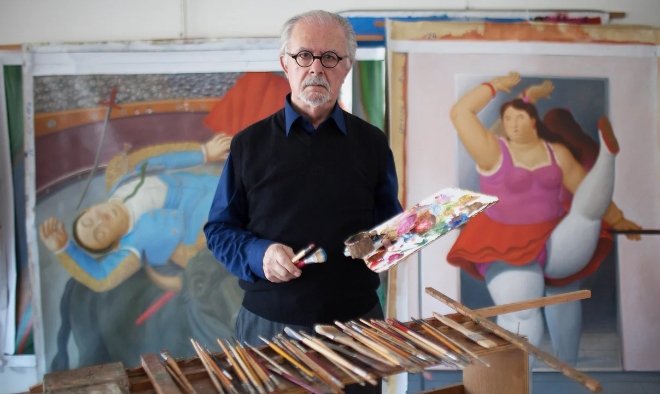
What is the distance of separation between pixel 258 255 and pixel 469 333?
26.3 inches

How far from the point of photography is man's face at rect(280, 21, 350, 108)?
6.48ft

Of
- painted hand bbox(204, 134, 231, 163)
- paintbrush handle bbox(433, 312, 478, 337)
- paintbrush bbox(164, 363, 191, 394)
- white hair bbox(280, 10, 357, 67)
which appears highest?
white hair bbox(280, 10, 357, 67)

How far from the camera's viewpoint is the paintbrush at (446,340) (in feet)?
5.03

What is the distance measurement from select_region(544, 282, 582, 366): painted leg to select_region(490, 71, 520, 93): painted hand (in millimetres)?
1139

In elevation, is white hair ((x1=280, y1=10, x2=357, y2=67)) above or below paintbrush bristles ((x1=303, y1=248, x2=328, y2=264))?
above

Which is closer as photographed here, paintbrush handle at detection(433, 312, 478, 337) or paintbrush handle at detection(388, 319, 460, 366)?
paintbrush handle at detection(388, 319, 460, 366)

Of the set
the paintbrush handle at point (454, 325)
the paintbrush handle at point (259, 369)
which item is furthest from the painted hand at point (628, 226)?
the paintbrush handle at point (259, 369)

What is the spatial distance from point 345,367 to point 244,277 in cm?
64

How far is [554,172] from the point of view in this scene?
3.24 metres

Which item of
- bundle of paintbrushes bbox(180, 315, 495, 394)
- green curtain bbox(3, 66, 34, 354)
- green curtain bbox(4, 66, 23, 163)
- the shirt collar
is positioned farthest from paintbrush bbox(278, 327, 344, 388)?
green curtain bbox(4, 66, 23, 163)

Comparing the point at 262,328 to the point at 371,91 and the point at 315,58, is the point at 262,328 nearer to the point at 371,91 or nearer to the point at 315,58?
the point at 315,58

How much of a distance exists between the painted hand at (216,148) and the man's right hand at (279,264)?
149 centimetres

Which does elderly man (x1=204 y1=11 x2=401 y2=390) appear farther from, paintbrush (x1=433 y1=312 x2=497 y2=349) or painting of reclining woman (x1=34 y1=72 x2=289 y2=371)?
painting of reclining woman (x1=34 y1=72 x2=289 y2=371)

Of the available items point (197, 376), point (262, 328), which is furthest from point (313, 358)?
point (262, 328)
